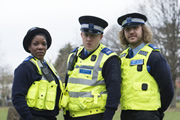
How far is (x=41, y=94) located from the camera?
3760 mm

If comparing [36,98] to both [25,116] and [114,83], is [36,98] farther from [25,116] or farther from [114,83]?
[114,83]

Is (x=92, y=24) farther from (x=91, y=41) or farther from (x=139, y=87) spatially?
(x=139, y=87)

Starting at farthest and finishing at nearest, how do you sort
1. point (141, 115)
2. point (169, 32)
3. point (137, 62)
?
point (169, 32) → point (137, 62) → point (141, 115)

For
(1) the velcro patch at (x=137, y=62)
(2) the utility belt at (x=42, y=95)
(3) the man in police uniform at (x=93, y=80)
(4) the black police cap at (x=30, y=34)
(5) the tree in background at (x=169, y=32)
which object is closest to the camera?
(3) the man in police uniform at (x=93, y=80)

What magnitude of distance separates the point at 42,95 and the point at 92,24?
125 centimetres

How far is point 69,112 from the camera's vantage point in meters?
3.99

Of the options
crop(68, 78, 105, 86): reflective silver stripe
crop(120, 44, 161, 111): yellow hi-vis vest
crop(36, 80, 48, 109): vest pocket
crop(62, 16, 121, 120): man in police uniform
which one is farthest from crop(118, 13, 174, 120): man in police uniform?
crop(36, 80, 48, 109): vest pocket

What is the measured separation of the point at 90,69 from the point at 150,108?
1005 millimetres

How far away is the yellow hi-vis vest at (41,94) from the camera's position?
3689 millimetres

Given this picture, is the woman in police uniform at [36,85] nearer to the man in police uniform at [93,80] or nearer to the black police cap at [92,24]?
the man in police uniform at [93,80]

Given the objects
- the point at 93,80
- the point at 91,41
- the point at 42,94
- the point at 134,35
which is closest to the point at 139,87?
the point at 93,80

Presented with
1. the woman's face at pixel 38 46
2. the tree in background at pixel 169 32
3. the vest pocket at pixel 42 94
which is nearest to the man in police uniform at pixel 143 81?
the vest pocket at pixel 42 94

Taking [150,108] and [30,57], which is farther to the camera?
[30,57]

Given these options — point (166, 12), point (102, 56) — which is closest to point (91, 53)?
point (102, 56)
